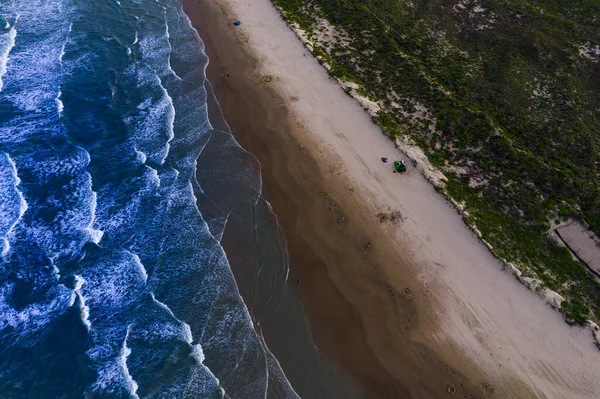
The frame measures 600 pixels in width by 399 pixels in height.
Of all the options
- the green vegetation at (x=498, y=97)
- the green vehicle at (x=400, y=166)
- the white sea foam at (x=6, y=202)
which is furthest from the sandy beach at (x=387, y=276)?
the white sea foam at (x=6, y=202)

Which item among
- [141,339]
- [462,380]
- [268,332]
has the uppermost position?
[462,380]

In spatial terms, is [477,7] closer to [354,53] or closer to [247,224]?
[354,53]

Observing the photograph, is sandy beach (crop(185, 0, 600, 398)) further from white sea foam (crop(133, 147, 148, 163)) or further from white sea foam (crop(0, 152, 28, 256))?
white sea foam (crop(0, 152, 28, 256))

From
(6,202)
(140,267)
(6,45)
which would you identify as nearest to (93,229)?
(140,267)

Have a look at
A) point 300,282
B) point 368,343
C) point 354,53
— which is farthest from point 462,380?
point 354,53

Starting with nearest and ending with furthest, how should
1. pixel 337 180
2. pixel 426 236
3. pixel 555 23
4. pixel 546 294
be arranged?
pixel 546 294 < pixel 426 236 < pixel 337 180 < pixel 555 23

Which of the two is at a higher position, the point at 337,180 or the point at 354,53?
the point at 354,53

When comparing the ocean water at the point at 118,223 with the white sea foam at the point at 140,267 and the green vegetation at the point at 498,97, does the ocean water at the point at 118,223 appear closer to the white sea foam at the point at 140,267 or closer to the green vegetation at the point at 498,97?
the white sea foam at the point at 140,267
